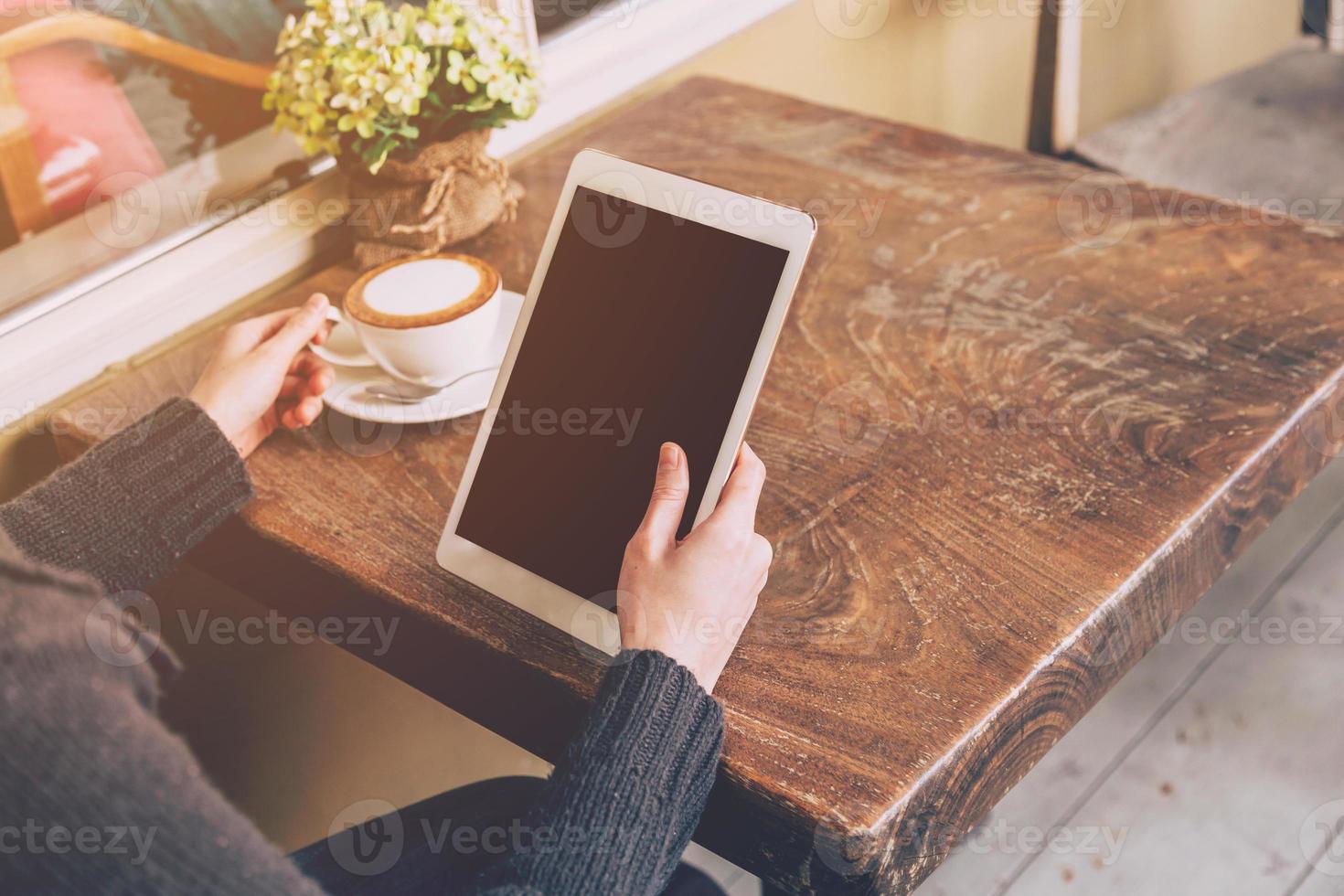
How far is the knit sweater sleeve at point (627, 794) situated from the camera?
1.99 ft

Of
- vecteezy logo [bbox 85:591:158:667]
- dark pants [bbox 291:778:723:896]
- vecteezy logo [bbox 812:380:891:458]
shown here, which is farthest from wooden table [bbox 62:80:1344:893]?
vecteezy logo [bbox 85:591:158:667]

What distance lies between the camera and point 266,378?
911mm

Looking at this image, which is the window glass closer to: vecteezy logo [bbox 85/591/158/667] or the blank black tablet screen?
the blank black tablet screen

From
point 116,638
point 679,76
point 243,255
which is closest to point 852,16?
point 679,76

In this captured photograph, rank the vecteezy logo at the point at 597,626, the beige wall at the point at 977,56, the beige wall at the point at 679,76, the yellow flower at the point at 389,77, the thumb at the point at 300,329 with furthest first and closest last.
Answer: the beige wall at the point at 977,56 < the beige wall at the point at 679,76 < the yellow flower at the point at 389,77 < the thumb at the point at 300,329 < the vecteezy logo at the point at 597,626

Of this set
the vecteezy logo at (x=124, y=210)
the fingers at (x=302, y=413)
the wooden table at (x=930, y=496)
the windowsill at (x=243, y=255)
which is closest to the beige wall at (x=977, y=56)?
the windowsill at (x=243, y=255)

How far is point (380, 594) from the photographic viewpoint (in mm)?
771

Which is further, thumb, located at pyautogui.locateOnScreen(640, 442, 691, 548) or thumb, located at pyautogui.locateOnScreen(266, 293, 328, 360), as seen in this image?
thumb, located at pyautogui.locateOnScreen(266, 293, 328, 360)

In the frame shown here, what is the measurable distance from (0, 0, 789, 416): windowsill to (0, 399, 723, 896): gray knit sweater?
623 mm

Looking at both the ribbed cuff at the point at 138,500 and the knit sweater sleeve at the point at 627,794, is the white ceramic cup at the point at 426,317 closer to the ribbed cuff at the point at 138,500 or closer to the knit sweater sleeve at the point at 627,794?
the ribbed cuff at the point at 138,500

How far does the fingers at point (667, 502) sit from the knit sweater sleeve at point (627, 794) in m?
0.08

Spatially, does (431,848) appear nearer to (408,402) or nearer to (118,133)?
(408,402)

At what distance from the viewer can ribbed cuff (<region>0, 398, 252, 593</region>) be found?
2.64ft

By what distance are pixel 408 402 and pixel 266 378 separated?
0.12 metres
